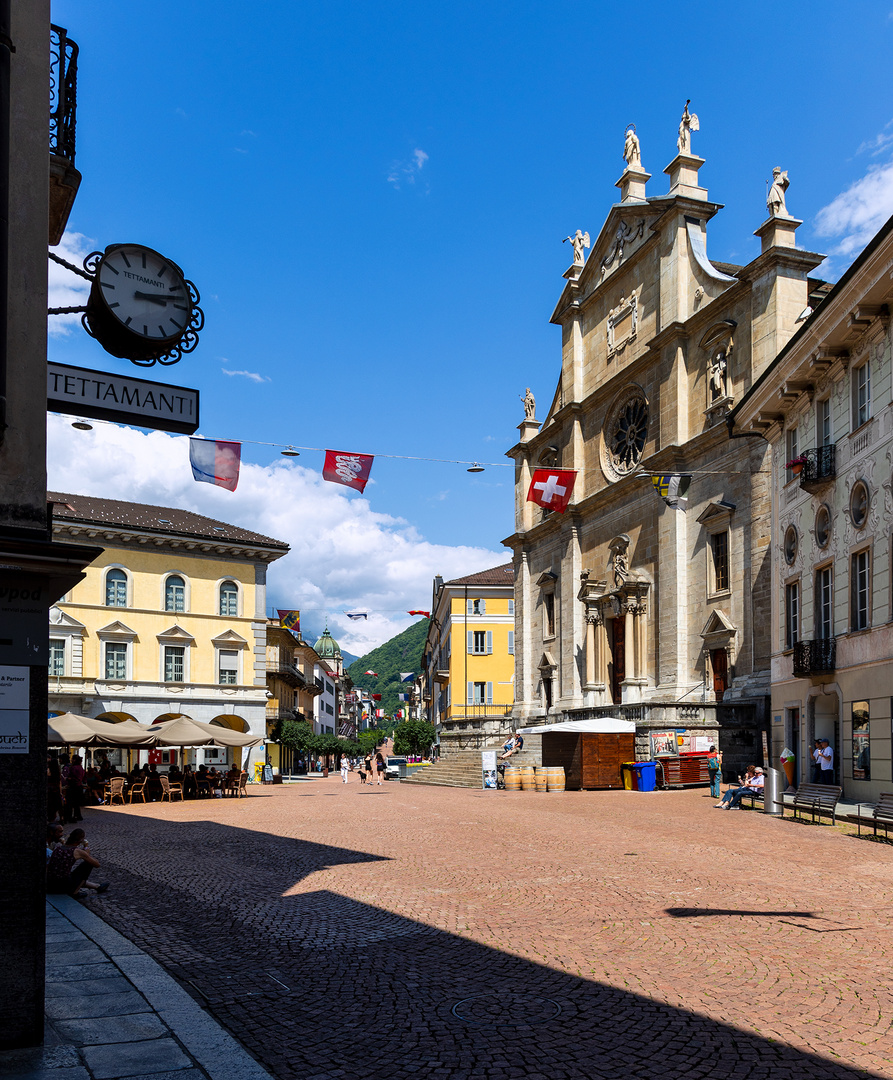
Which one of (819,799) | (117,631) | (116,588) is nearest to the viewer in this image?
(819,799)

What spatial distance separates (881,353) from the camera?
70.3 feet

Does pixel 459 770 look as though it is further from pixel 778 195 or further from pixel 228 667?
pixel 778 195

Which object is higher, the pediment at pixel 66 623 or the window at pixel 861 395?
the window at pixel 861 395

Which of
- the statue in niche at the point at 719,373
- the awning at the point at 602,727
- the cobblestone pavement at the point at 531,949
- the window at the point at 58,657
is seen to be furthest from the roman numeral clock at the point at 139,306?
the window at the point at 58,657

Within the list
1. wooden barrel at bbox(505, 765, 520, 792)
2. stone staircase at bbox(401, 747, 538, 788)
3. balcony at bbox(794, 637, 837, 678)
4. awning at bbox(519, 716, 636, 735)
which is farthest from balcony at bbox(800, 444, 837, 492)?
stone staircase at bbox(401, 747, 538, 788)

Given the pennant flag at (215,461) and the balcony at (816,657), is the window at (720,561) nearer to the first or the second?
the balcony at (816,657)

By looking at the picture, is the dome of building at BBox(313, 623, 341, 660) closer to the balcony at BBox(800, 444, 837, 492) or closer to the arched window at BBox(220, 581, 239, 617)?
the arched window at BBox(220, 581, 239, 617)

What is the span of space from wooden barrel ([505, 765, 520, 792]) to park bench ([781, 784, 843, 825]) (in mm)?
14670

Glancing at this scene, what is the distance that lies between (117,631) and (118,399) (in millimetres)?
42537

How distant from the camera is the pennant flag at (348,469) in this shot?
928 inches

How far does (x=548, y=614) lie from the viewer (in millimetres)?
51781

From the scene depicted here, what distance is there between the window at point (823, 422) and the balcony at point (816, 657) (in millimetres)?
4841

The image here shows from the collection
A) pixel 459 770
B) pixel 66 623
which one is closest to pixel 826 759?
pixel 459 770

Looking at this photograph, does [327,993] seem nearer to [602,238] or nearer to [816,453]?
[816,453]
